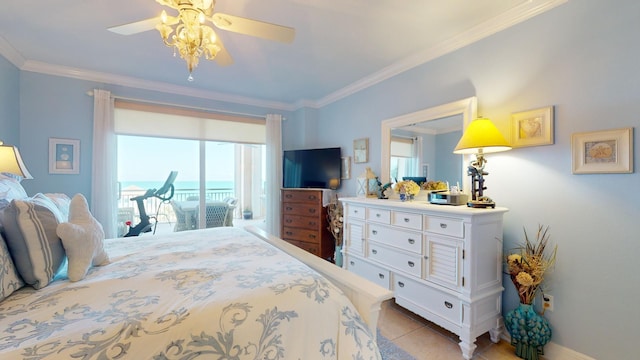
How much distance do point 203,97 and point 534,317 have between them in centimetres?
433

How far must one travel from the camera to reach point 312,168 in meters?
3.98

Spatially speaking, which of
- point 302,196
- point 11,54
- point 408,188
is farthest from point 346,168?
point 11,54

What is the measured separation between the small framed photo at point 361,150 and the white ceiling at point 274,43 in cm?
72

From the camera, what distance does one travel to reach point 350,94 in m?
3.61

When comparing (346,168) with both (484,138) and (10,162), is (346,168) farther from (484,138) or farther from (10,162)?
(10,162)

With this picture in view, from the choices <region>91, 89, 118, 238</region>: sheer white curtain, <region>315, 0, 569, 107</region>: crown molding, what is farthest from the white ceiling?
<region>91, 89, 118, 238</region>: sheer white curtain

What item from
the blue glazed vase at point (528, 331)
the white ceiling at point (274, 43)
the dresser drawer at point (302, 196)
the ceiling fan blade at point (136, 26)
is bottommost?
the blue glazed vase at point (528, 331)

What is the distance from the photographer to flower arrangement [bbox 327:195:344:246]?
11.2 feet

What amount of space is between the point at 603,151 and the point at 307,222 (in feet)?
9.76

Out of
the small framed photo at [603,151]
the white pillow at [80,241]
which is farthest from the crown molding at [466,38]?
the white pillow at [80,241]

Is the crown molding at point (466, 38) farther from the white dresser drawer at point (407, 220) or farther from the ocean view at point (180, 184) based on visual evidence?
the ocean view at point (180, 184)

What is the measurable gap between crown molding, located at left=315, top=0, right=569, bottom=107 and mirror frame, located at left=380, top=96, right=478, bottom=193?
1.66ft

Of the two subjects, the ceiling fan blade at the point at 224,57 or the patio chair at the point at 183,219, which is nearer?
the ceiling fan blade at the point at 224,57

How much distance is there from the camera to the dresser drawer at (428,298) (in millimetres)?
1885
